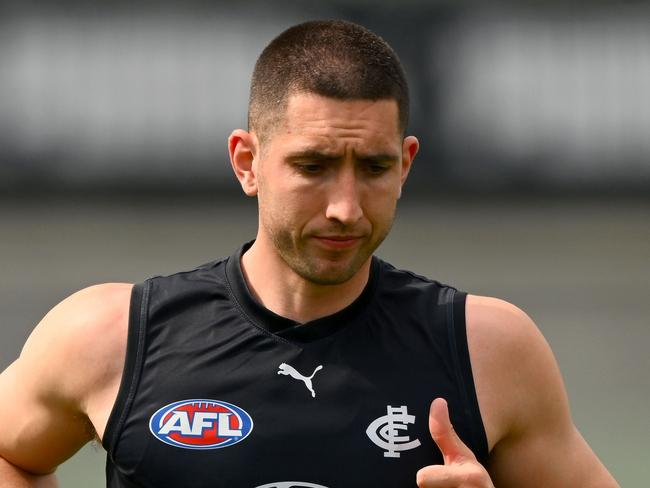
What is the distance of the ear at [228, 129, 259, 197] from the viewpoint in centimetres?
349

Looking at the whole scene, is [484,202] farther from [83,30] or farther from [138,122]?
[83,30]

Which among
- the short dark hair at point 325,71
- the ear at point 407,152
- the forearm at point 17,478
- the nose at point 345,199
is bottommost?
the forearm at point 17,478

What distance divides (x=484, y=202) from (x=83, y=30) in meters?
4.45

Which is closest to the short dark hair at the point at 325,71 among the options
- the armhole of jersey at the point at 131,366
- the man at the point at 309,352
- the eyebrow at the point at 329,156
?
the man at the point at 309,352

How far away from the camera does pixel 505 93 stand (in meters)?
13.4

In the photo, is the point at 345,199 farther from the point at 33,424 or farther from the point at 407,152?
the point at 33,424

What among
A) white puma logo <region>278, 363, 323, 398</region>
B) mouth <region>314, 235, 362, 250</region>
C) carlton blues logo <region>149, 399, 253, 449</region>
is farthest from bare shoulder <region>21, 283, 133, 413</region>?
mouth <region>314, 235, 362, 250</region>

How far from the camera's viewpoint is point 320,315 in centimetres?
349

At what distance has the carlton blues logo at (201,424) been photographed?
3336mm

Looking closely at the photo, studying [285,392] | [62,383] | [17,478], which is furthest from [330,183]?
[17,478]

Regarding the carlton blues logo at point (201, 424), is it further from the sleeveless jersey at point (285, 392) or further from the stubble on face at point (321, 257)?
the stubble on face at point (321, 257)

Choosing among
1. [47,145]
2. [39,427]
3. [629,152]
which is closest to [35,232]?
[47,145]

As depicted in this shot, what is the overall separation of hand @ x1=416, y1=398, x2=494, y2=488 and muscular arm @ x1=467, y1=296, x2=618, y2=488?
9.8 inches

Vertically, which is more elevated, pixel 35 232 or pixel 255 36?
pixel 255 36
